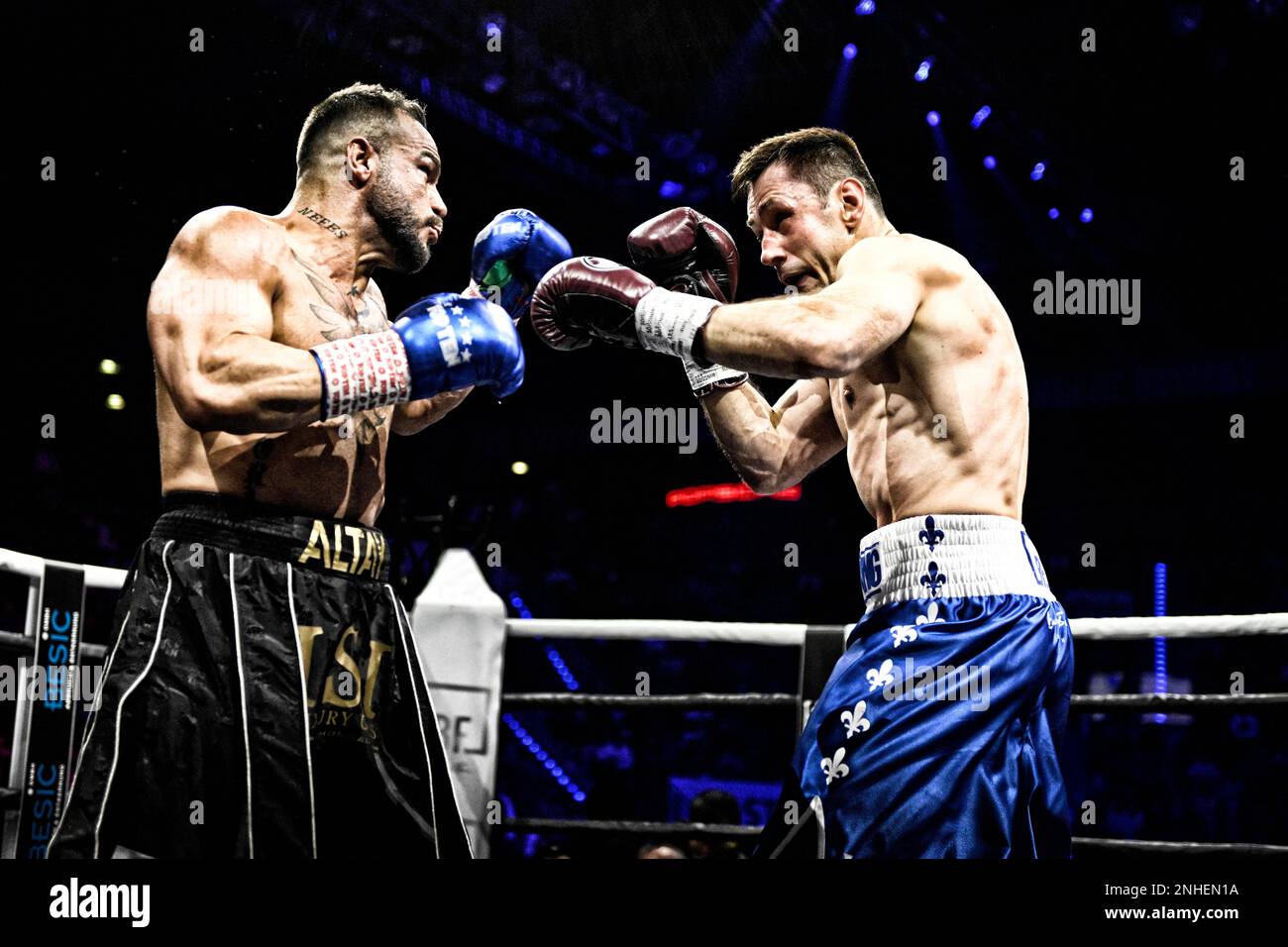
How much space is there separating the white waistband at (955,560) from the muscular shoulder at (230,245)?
1.10 metres

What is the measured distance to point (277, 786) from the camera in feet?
5.64

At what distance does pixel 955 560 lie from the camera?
185cm

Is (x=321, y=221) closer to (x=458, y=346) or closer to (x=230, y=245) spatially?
(x=230, y=245)

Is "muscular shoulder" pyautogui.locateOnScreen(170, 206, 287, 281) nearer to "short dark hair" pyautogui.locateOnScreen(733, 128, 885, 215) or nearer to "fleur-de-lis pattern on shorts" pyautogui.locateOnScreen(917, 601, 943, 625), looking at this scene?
"short dark hair" pyautogui.locateOnScreen(733, 128, 885, 215)

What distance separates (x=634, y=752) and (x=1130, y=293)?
14.0 feet

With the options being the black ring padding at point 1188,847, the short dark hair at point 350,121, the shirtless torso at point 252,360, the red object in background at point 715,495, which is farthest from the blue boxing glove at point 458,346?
the red object in background at point 715,495

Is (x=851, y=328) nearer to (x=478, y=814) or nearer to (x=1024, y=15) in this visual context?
(x=478, y=814)

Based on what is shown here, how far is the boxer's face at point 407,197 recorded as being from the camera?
2.21m

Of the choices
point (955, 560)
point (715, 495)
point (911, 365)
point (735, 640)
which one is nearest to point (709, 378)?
point (911, 365)

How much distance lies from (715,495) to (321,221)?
23.0ft

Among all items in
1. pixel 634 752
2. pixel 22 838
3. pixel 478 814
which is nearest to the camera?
pixel 22 838
